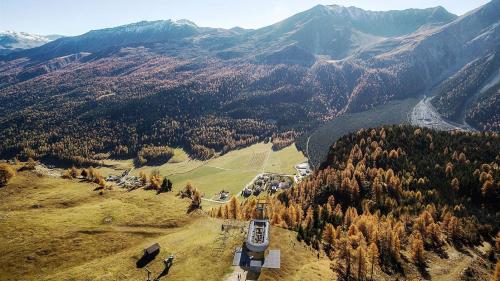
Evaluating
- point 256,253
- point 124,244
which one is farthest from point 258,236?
point 124,244

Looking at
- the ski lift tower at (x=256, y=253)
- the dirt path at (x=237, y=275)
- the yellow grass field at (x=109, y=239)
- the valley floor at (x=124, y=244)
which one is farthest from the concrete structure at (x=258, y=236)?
the dirt path at (x=237, y=275)

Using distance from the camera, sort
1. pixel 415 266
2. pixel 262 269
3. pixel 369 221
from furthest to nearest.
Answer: pixel 369 221 < pixel 415 266 < pixel 262 269

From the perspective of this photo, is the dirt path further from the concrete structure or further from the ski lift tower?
the concrete structure

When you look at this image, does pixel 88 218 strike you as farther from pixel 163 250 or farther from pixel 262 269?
pixel 262 269

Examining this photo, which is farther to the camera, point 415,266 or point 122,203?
point 122,203

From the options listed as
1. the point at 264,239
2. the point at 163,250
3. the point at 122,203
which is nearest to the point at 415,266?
the point at 264,239

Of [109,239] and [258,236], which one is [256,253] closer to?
[258,236]

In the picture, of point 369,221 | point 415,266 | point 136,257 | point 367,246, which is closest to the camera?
point 136,257

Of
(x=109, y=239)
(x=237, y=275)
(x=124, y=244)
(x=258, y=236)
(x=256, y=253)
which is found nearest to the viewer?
(x=237, y=275)

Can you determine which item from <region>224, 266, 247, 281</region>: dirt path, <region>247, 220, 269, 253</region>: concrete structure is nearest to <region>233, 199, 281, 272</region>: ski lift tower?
<region>247, 220, 269, 253</region>: concrete structure
